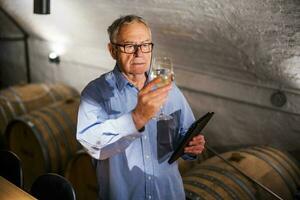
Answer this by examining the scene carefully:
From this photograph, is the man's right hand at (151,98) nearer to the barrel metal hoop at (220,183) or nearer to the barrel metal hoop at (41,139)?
the barrel metal hoop at (220,183)

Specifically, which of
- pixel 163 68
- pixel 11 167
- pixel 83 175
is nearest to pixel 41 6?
pixel 11 167

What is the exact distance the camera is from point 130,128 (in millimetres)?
1619

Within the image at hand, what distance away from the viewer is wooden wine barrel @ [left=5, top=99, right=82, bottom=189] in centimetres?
377

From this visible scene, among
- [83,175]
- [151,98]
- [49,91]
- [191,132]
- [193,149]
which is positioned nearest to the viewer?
[151,98]

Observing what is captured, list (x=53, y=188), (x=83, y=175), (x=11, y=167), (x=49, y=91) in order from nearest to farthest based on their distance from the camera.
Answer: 1. (x=53, y=188)
2. (x=11, y=167)
3. (x=83, y=175)
4. (x=49, y=91)

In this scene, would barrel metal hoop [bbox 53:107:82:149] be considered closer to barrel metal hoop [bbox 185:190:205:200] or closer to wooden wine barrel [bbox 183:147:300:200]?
wooden wine barrel [bbox 183:147:300:200]

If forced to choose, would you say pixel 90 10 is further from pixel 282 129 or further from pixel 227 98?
pixel 282 129

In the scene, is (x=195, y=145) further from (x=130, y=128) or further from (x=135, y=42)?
(x=135, y=42)

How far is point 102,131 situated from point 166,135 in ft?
1.55

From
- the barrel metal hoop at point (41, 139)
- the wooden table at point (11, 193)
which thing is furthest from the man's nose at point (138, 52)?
the barrel metal hoop at point (41, 139)

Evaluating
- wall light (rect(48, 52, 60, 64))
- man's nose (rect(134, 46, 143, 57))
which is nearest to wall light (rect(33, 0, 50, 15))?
man's nose (rect(134, 46, 143, 57))

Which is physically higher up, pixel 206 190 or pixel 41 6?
pixel 41 6

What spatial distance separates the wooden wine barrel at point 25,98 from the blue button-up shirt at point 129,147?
8.89 ft

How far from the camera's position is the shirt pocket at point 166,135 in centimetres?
200
